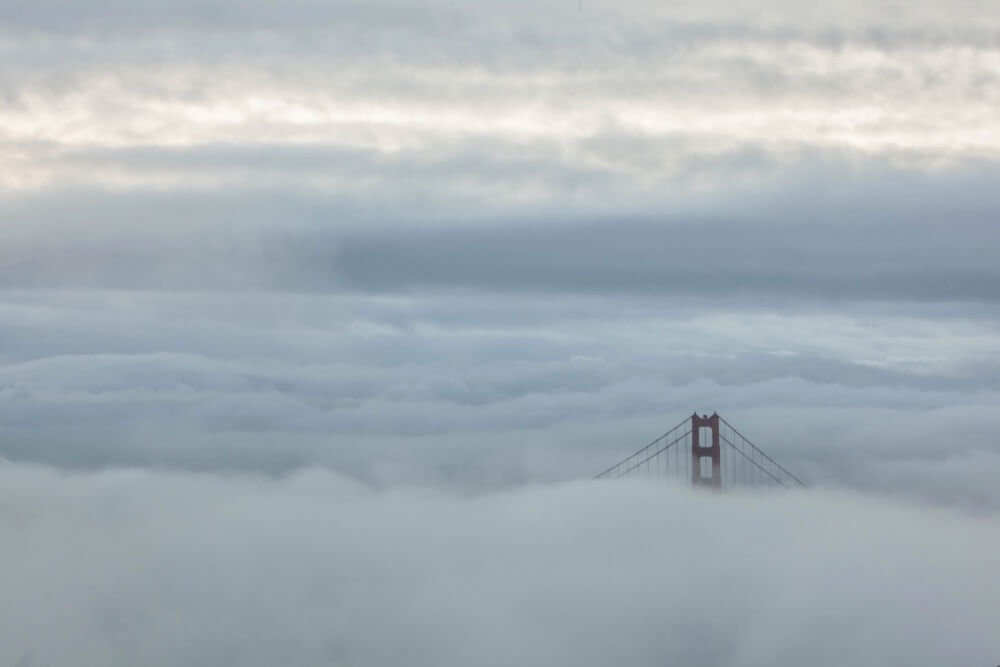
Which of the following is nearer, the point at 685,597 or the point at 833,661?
the point at 833,661

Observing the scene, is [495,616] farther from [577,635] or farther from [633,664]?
[633,664]

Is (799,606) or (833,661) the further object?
(799,606)

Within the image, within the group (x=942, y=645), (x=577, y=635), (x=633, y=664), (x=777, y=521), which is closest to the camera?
(x=942, y=645)

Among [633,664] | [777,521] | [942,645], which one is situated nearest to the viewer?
[942,645]

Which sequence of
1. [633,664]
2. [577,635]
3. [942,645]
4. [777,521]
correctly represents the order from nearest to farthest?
1. [942,645]
2. [633,664]
3. [577,635]
4. [777,521]

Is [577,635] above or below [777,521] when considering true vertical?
below

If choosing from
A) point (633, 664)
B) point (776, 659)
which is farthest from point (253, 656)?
point (776, 659)

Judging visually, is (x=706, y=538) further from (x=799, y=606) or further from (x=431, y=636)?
(x=431, y=636)

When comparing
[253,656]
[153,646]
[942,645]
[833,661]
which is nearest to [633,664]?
[833,661]

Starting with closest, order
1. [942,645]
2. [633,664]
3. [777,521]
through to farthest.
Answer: [942,645] → [633,664] → [777,521]
